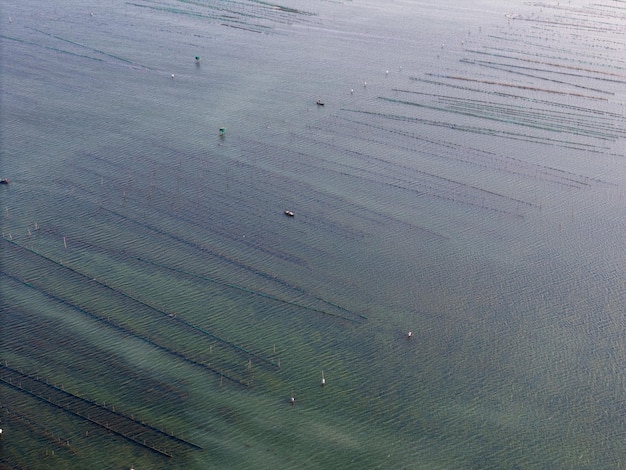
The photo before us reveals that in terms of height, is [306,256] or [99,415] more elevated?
[306,256]

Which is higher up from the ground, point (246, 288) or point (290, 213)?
point (290, 213)

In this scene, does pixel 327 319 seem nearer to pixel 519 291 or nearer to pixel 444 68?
pixel 519 291

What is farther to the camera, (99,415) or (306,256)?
(306,256)

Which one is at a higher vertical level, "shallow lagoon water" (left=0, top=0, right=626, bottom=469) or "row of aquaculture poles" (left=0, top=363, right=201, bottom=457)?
"shallow lagoon water" (left=0, top=0, right=626, bottom=469)

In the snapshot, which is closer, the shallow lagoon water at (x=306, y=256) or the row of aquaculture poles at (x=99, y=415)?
the row of aquaculture poles at (x=99, y=415)

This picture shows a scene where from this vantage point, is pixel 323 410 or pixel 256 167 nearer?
pixel 323 410

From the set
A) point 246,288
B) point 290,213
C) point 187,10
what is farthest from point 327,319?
point 187,10

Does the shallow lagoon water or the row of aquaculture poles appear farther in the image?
the shallow lagoon water

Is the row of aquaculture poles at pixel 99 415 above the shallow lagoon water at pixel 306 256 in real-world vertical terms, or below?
below
